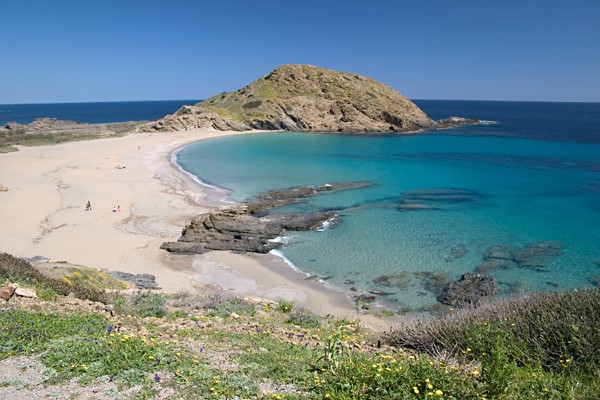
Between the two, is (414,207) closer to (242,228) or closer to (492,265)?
(492,265)

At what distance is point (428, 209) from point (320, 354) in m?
24.4

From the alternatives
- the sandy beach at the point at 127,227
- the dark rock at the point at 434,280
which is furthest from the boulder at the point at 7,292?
the dark rock at the point at 434,280

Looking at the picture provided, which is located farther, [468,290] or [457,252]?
[457,252]

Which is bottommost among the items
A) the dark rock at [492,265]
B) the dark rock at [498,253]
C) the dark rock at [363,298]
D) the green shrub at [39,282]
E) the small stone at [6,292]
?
the dark rock at [363,298]

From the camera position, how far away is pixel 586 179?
4022 centimetres

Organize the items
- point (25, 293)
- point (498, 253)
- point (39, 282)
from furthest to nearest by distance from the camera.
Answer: point (498, 253), point (39, 282), point (25, 293)

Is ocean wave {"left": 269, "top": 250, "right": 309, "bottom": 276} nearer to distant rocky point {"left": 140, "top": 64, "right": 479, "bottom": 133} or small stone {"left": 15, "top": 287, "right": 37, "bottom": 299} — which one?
small stone {"left": 15, "top": 287, "right": 37, "bottom": 299}

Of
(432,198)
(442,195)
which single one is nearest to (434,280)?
(432,198)

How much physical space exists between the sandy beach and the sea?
1849 millimetres

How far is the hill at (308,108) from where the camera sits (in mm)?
85062

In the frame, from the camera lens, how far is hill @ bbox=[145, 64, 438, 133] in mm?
85062

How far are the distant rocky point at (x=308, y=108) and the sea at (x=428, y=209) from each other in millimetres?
20985

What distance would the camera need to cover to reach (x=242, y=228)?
23656 millimetres

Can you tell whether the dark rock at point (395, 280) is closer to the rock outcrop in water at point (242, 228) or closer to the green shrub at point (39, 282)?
the rock outcrop in water at point (242, 228)
